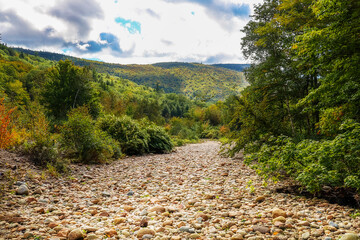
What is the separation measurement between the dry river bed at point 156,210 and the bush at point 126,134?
534 centimetres

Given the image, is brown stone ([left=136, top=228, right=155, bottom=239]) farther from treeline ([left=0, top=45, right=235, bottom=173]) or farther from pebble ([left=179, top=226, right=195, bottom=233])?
treeline ([left=0, top=45, right=235, bottom=173])

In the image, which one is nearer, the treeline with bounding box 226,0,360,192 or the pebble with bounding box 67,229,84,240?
the pebble with bounding box 67,229,84,240

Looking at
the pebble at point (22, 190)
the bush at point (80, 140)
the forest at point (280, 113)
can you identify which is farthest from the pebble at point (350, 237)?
the bush at point (80, 140)

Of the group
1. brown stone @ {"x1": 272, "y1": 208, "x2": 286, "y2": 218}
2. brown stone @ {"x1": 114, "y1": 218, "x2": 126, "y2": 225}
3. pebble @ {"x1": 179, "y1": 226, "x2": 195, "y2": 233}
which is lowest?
brown stone @ {"x1": 114, "y1": 218, "x2": 126, "y2": 225}

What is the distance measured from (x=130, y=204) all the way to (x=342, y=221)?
3615 mm

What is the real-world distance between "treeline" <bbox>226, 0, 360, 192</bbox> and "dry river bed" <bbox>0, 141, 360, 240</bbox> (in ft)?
1.94

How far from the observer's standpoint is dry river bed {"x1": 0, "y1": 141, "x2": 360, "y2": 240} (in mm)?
2729

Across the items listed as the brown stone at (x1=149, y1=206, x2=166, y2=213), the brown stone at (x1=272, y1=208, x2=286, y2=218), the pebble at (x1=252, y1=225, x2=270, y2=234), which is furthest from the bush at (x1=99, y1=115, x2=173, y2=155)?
the pebble at (x1=252, y1=225, x2=270, y2=234)

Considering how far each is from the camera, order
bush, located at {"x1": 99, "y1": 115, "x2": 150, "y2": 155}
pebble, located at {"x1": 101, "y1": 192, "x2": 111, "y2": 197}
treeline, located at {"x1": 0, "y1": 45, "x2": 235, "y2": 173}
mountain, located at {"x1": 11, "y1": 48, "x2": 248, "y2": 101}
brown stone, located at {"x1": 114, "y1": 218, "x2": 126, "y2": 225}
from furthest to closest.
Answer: mountain, located at {"x1": 11, "y1": 48, "x2": 248, "y2": 101}
bush, located at {"x1": 99, "y1": 115, "x2": 150, "y2": 155}
treeline, located at {"x1": 0, "y1": 45, "x2": 235, "y2": 173}
pebble, located at {"x1": 101, "y1": 192, "x2": 111, "y2": 197}
brown stone, located at {"x1": 114, "y1": 218, "x2": 126, "y2": 225}

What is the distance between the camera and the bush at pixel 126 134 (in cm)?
1115

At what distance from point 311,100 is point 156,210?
16.0 feet

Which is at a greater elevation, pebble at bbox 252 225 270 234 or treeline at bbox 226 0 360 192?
treeline at bbox 226 0 360 192

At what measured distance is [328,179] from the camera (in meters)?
3.24

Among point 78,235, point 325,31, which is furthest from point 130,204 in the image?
point 325,31
